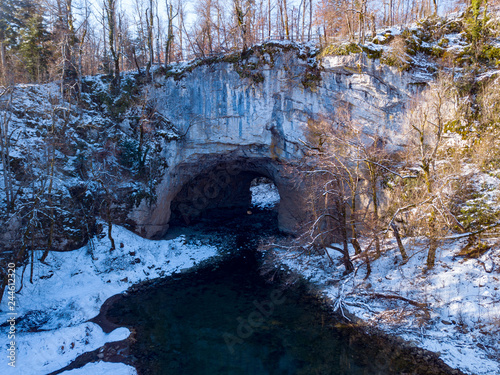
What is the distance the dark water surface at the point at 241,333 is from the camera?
9.00 m

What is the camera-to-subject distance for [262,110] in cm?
1853

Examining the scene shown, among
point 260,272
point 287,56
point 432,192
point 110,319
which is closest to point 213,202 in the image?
point 260,272

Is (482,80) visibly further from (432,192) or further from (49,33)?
(49,33)

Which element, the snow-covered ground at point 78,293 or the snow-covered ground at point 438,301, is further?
the snow-covered ground at point 78,293

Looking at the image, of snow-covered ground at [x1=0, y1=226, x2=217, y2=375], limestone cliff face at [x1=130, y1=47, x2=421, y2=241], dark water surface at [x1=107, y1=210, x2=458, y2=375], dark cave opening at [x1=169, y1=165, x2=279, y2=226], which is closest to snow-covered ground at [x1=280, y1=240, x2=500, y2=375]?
dark water surface at [x1=107, y1=210, x2=458, y2=375]

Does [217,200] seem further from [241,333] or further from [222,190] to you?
[241,333]

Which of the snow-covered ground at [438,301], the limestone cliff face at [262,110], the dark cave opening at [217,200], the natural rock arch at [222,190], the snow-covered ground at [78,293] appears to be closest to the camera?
the snow-covered ground at [438,301]

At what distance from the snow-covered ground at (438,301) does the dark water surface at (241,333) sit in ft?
3.34

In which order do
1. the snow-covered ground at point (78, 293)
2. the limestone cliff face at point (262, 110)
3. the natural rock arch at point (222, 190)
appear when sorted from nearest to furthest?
the snow-covered ground at point (78, 293) < the limestone cliff face at point (262, 110) < the natural rock arch at point (222, 190)

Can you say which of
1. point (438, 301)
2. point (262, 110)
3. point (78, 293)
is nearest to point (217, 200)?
point (262, 110)

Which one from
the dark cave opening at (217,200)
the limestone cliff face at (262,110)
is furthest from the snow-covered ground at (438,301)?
the dark cave opening at (217,200)

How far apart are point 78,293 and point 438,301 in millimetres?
13867

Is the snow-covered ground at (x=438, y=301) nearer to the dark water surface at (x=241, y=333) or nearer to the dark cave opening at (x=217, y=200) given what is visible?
the dark water surface at (x=241, y=333)

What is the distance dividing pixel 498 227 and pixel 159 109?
18.3 metres
